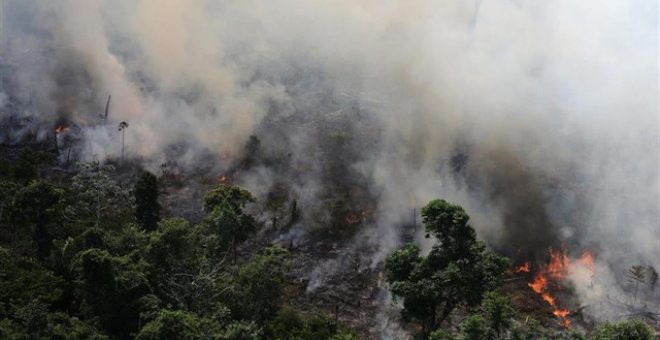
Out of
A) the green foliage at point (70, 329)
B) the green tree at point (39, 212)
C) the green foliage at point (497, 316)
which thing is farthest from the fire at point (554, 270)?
the green tree at point (39, 212)

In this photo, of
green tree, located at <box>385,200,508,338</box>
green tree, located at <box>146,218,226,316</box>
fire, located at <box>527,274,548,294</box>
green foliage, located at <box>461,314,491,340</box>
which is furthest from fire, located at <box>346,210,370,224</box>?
green foliage, located at <box>461,314,491,340</box>

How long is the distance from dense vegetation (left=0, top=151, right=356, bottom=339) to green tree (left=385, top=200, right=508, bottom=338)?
17.7 ft

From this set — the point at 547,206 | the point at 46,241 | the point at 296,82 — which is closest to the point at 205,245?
the point at 46,241

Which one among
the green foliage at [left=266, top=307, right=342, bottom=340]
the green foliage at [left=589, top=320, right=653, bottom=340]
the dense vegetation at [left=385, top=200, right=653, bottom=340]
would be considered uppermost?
the dense vegetation at [left=385, top=200, right=653, bottom=340]

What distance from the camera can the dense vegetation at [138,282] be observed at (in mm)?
36188

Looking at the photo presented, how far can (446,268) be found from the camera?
39906 mm

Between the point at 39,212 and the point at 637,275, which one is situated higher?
the point at 39,212

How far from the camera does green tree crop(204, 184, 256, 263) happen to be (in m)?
53.6

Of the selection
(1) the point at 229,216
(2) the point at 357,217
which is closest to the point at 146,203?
(1) the point at 229,216

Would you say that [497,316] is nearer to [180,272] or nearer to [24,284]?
[180,272]

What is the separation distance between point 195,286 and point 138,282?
12.0ft

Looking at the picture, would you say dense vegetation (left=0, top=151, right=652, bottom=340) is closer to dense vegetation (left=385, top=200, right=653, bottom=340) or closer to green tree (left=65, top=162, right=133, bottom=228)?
dense vegetation (left=385, top=200, right=653, bottom=340)

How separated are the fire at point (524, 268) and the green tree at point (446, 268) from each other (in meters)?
19.9

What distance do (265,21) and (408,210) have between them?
61.1 metres
